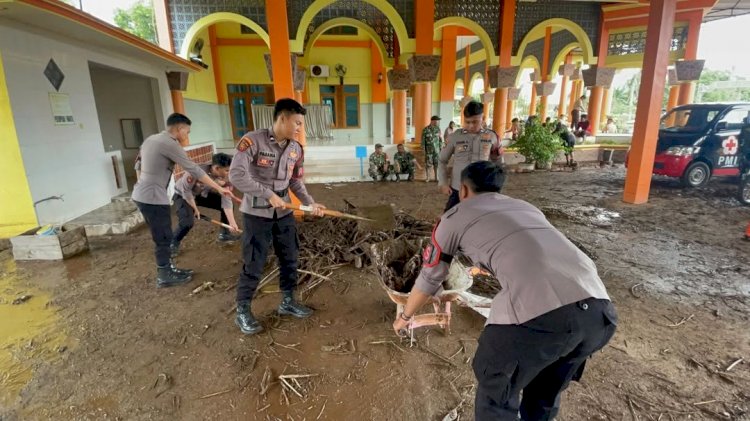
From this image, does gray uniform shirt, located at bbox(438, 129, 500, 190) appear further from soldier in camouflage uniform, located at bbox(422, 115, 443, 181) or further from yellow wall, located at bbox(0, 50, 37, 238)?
yellow wall, located at bbox(0, 50, 37, 238)

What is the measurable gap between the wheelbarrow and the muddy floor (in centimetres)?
31

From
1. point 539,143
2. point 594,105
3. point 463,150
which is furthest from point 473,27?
point 463,150

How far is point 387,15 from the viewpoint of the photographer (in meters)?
10.0

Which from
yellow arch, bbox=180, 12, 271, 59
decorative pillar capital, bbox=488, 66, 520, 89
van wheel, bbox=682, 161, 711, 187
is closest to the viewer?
van wheel, bbox=682, 161, 711, 187

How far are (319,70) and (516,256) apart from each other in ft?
50.4

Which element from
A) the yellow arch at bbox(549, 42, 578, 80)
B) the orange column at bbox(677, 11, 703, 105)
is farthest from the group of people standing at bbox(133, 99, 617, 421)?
the yellow arch at bbox(549, 42, 578, 80)

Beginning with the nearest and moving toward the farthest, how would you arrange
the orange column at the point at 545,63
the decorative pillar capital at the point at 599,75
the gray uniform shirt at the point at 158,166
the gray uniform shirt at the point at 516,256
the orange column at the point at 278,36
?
1. the gray uniform shirt at the point at 516,256
2. the gray uniform shirt at the point at 158,166
3. the orange column at the point at 278,36
4. the decorative pillar capital at the point at 599,75
5. the orange column at the point at 545,63

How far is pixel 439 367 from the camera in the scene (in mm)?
2639

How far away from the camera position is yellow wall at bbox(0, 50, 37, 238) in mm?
4906

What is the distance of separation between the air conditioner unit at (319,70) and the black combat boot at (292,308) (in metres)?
13.7

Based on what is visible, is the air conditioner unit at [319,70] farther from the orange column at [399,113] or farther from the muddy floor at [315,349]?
the muddy floor at [315,349]

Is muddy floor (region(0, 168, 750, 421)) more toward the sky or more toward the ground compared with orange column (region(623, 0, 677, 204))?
more toward the ground

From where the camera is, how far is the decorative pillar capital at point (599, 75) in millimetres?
12883

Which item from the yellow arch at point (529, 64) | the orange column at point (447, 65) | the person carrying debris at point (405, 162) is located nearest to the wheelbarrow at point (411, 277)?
the person carrying debris at point (405, 162)
